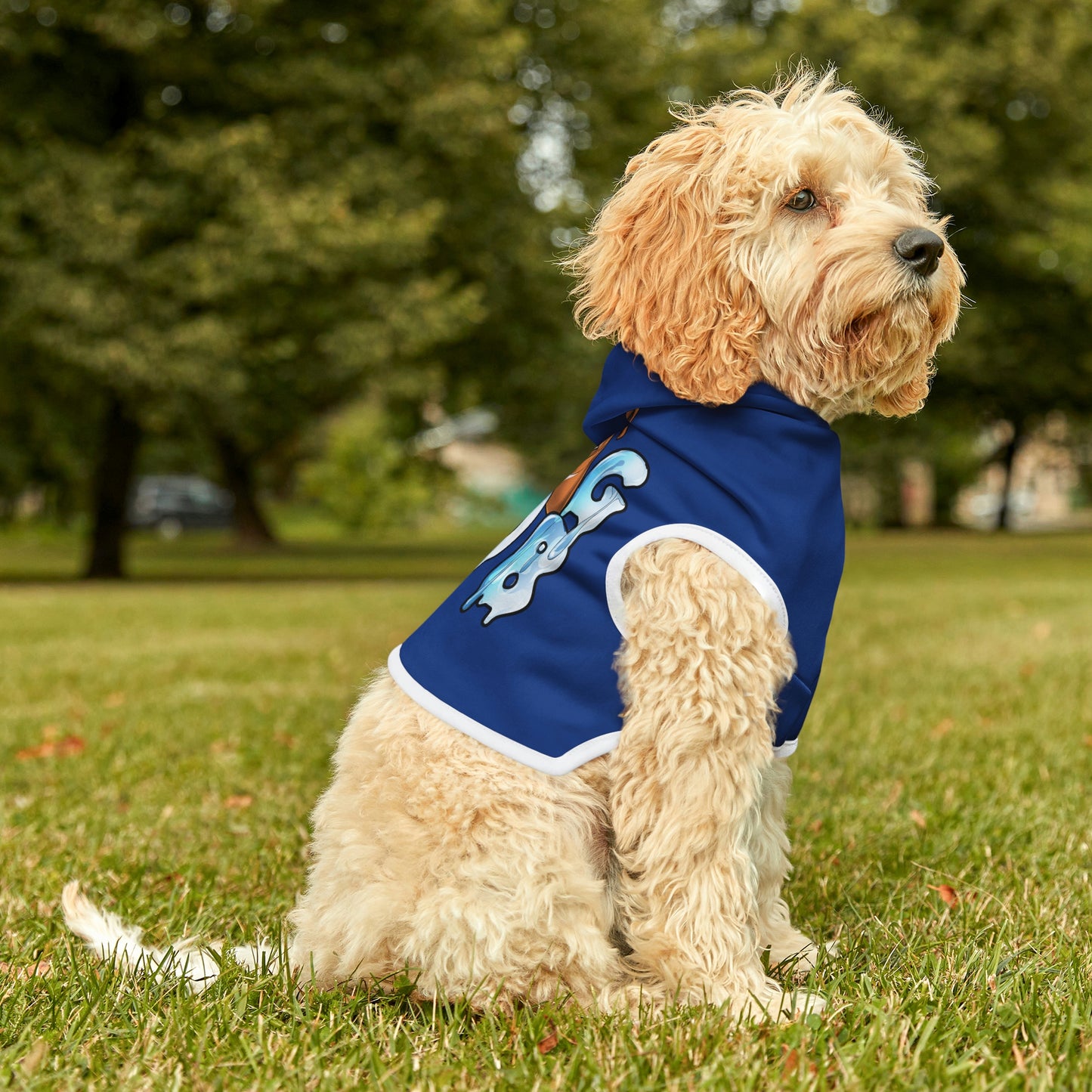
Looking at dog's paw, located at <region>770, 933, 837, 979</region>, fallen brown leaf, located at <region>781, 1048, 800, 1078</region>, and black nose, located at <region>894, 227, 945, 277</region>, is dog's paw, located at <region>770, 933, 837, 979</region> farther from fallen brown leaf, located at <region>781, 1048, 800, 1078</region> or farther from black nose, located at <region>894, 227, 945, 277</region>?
black nose, located at <region>894, 227, 945, 277</region>

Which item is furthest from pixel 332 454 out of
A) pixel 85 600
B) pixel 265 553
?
pixel 85 600

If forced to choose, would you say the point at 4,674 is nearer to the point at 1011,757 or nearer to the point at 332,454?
the point at 1011,757

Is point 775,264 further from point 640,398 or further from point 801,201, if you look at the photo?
point 640,398

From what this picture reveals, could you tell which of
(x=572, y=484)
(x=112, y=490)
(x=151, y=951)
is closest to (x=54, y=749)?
(x=151, y=951)

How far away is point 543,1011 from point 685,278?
1.76m

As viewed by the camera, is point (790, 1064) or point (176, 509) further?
point (176, 509)

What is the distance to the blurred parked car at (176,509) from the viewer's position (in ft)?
159

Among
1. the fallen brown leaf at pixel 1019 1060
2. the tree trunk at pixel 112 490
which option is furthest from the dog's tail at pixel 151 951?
the tree trunk at pixel 112 490

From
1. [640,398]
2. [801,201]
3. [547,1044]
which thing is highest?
[801,201]

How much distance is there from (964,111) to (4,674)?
2106cm

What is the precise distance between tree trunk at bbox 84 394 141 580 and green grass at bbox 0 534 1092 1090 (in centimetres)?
1037

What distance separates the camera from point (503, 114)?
58.3ft

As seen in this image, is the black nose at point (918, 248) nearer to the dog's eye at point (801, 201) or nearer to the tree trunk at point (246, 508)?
the dog's eye at point (801, 201)

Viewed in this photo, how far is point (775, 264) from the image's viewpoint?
9.28ft
